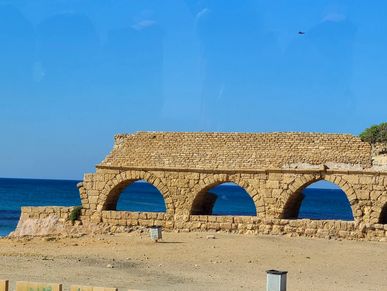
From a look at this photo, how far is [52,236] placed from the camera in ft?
72.8

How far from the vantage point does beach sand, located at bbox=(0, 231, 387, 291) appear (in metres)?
14.0

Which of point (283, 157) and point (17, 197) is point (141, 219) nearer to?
point (283, 157)

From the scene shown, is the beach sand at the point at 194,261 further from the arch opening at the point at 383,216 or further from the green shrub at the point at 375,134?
the green shrub at the point at 375,134

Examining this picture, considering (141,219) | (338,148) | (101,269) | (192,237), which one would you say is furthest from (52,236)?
(338,148)

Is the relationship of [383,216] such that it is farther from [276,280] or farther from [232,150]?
[276,280]

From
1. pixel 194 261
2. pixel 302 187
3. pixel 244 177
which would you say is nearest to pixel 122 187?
pixel 244 177

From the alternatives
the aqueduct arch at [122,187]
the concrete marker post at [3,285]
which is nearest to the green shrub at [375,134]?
the aqueduct arch at [122,187]

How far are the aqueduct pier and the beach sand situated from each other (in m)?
0.89

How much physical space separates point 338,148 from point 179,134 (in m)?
5.21

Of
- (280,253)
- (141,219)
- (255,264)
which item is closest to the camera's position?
(255,264)

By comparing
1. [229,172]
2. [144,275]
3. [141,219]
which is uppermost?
[229,172]

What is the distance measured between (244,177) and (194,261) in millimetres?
5976

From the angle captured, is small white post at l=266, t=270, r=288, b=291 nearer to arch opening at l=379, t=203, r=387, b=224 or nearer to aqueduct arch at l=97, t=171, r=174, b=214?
arch opening at l=379, t=203, r=387, b=224

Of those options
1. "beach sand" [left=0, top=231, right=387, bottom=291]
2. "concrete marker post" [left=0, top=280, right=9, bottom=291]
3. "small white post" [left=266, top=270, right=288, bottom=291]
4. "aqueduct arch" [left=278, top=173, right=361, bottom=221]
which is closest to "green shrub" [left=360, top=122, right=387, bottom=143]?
"aqueduct arch" [left=278, top=173, right=361, bottom=221]
